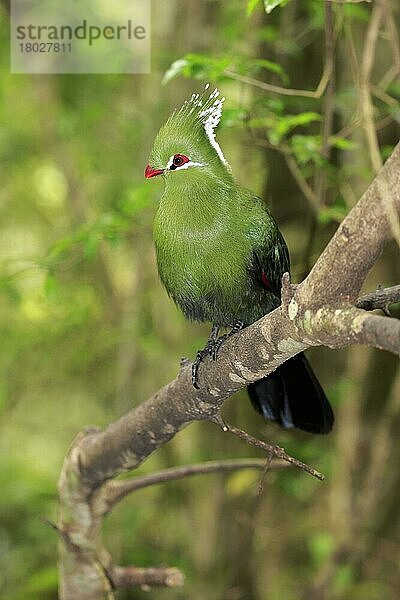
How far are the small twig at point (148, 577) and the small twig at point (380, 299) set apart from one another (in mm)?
1008

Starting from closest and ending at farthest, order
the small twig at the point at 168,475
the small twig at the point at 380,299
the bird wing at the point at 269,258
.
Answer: the small twig at the point at 380,299 < the bird wing at the point at 269,258 < the small twig at the point at 168,475

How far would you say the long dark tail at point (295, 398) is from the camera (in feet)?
5.50

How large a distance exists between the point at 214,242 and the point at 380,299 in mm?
475

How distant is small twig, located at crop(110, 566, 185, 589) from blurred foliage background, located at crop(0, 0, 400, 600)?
2.12ft

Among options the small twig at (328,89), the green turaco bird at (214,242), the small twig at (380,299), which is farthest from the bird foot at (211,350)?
the small twig at (328,89)

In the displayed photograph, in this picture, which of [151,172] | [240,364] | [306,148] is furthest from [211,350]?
[306,148]

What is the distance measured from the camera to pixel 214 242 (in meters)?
1.57

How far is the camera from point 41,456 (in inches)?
177

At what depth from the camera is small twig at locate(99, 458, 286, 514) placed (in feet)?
5.75

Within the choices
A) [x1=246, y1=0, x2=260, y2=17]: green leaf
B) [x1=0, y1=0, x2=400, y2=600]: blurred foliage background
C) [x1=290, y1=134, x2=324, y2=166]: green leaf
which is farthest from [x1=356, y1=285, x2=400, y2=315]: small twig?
[x1=0, y1=0, x2=400, y2=600]: blurred foliage background

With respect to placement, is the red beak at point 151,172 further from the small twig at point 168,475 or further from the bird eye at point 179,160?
the small twig at point 168,475

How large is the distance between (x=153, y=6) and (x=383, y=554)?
2546 millimetres

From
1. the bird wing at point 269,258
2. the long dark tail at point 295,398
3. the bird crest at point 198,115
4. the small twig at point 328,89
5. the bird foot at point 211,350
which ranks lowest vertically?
the long dark tail at point 295,398

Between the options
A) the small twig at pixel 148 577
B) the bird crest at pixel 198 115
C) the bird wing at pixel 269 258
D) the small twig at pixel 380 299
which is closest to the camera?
the small twig at pixel 380 299
